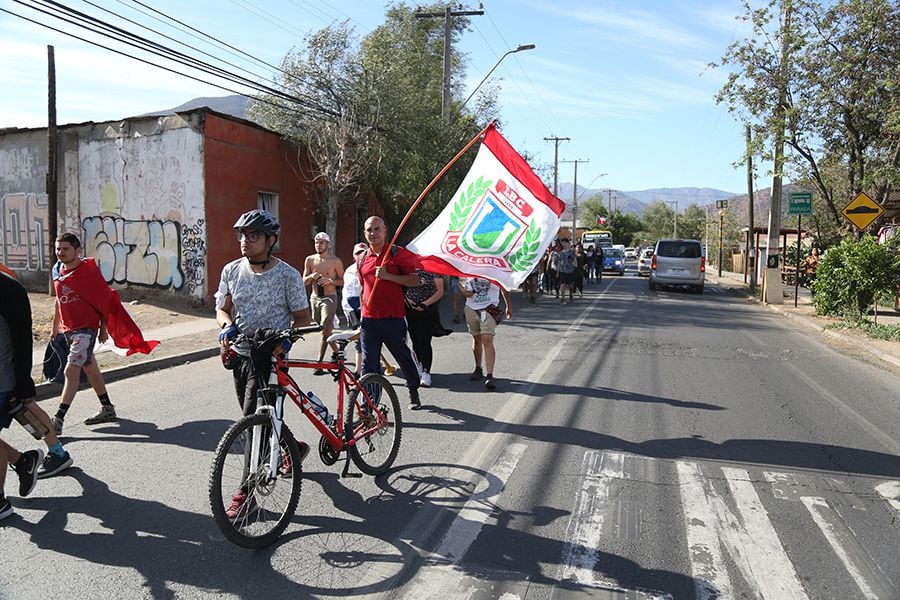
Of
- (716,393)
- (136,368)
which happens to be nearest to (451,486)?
(716,393)

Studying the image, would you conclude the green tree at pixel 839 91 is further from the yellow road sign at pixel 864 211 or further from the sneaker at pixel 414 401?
the sneaker at pixel 414 401

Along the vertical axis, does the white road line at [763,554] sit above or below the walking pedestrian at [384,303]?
below

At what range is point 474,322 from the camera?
26.8ft

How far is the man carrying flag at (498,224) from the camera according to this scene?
5.73 m

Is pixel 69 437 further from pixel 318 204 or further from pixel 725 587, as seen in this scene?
pixel 318 204

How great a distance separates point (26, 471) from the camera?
4355mm

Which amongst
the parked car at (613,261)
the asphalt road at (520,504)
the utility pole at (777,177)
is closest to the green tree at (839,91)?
the utility pole at (777,177)

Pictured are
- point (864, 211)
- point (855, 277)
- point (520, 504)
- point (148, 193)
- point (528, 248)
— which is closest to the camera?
point (520, 504)

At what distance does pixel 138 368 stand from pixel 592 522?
7103 millimetres

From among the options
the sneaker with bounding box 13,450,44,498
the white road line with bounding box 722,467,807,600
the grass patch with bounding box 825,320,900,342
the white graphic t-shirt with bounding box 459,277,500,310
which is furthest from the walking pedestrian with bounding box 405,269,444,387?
the grass patch with bounding box 825,320,900,342

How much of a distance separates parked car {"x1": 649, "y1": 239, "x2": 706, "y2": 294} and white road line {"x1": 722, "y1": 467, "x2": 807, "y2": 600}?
21808 millimetres

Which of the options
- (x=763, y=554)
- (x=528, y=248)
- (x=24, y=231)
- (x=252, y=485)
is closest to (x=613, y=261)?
(x=24, y=231)

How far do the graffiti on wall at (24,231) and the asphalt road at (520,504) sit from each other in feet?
41.7

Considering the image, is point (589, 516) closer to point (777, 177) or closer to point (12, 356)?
point (12, 356)
